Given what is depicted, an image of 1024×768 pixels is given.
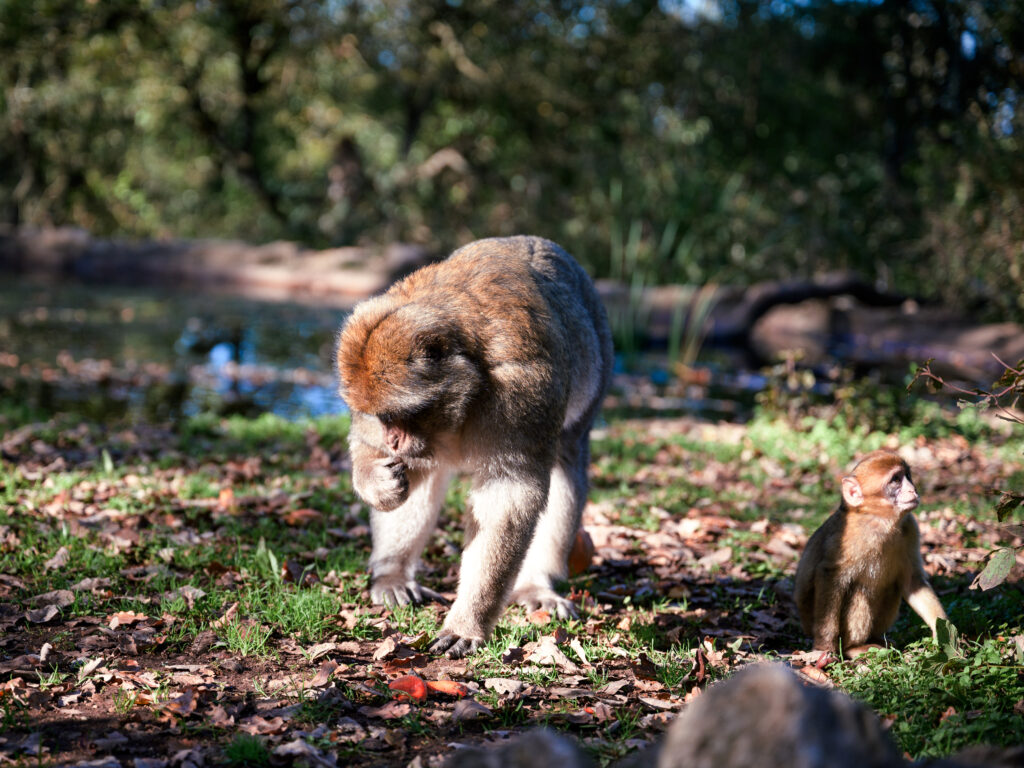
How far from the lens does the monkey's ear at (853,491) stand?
162 inches

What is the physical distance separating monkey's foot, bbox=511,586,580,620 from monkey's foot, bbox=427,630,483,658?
61 centimetres

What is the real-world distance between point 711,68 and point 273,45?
1240 cm

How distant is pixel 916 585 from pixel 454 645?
2.04 metres

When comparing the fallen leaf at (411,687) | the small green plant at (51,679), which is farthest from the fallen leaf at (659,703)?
the small green plant at (51,679)

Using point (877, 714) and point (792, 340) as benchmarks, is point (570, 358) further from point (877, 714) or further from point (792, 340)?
point (792, 340)

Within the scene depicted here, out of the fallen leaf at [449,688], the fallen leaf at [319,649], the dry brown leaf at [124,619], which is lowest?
the dry brown leaf at [124,619]

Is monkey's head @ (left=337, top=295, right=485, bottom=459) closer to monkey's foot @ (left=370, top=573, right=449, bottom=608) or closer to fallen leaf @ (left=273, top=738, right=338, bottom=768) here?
monkey's foot @ (left=370, top=573, right=449, bottom=608)

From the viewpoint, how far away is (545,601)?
15.5 feet

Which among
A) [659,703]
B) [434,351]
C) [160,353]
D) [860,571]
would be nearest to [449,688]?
[659,703]

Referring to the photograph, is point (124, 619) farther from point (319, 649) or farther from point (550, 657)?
point (550, 657)

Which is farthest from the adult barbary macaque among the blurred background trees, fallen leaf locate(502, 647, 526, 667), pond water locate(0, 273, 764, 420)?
the blurred background trees

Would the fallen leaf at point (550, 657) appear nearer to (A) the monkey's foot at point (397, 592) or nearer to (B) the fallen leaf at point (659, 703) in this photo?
(B) the fallen leaf at point (659, 703)

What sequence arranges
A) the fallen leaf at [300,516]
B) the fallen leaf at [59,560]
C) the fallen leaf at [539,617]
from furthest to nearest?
the fallen leaf at [300,516] → the fallen leaf at [59,560] → the fallen leaf at [539,617]

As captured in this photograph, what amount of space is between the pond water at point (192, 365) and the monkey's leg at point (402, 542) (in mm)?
3278
